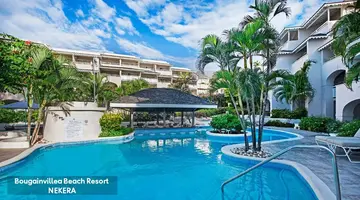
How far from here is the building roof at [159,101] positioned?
65.6 feet

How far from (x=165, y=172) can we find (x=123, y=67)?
130 feet

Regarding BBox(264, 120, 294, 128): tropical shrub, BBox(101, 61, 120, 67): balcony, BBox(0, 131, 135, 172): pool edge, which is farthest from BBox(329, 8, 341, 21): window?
BBox(101, 61, 120, 67): balcony

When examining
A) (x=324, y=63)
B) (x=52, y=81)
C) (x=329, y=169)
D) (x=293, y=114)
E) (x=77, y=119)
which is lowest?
(x=329, y=169)

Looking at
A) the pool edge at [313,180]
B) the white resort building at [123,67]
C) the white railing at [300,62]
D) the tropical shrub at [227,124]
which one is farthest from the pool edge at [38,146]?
the white resort building at [123,67]

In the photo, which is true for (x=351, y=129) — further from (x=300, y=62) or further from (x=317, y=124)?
(x=300, y=62)

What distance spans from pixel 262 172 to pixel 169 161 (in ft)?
12.8

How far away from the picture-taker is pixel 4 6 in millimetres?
15172

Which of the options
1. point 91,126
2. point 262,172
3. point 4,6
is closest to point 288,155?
point 262,172

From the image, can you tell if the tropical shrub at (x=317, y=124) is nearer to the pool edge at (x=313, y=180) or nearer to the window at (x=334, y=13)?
the pool edge at (x=313, y=180)

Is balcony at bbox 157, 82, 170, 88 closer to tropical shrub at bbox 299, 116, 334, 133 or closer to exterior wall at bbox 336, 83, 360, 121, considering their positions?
tropical shrub at bbox 299, 116, 334, 133

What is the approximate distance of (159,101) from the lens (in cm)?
2130

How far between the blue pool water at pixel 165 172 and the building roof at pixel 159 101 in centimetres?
770

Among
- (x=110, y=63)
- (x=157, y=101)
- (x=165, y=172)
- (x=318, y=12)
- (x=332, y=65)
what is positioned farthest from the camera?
(x=110, y=63)

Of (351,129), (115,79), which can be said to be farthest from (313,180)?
(115,79)
